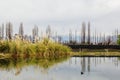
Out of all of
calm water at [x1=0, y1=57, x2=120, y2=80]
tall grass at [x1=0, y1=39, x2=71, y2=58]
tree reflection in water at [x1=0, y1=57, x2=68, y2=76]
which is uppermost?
tall grass at [x1=0, y1=39, x2=71, y2=58]

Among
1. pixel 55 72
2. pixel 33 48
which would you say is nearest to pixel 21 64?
pixel 55 72

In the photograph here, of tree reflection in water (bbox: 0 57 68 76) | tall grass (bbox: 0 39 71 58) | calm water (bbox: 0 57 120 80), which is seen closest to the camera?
calm water (bbox: 0 57 120 80)

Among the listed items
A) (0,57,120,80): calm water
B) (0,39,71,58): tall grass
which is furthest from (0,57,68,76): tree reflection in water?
(0,39,71,58): tall grass

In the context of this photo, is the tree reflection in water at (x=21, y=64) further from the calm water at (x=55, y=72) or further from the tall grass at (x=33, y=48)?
the tall grass at (x=33, y=48)

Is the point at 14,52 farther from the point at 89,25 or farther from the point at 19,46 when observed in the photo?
the point at 89,25

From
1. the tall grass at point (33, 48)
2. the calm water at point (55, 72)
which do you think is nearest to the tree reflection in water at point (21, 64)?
the calm water at point (55, 72)

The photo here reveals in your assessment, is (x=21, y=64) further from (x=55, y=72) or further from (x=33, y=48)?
(x=33, y=48)

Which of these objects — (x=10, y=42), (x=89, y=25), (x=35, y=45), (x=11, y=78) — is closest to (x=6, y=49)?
(x=10, y=42)

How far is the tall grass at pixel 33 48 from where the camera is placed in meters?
28.0

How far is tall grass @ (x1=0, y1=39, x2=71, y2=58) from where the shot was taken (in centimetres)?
2795

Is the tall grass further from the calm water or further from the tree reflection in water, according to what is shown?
the calm water

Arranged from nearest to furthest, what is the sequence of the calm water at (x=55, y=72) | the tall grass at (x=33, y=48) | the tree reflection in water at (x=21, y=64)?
the calm water at (x=55, y=72) < the tree reflection in water at (x=21, y=64) < the tall grass at (x=33, y=48)

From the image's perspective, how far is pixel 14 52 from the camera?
28000mm

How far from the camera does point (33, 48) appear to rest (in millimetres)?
29500
